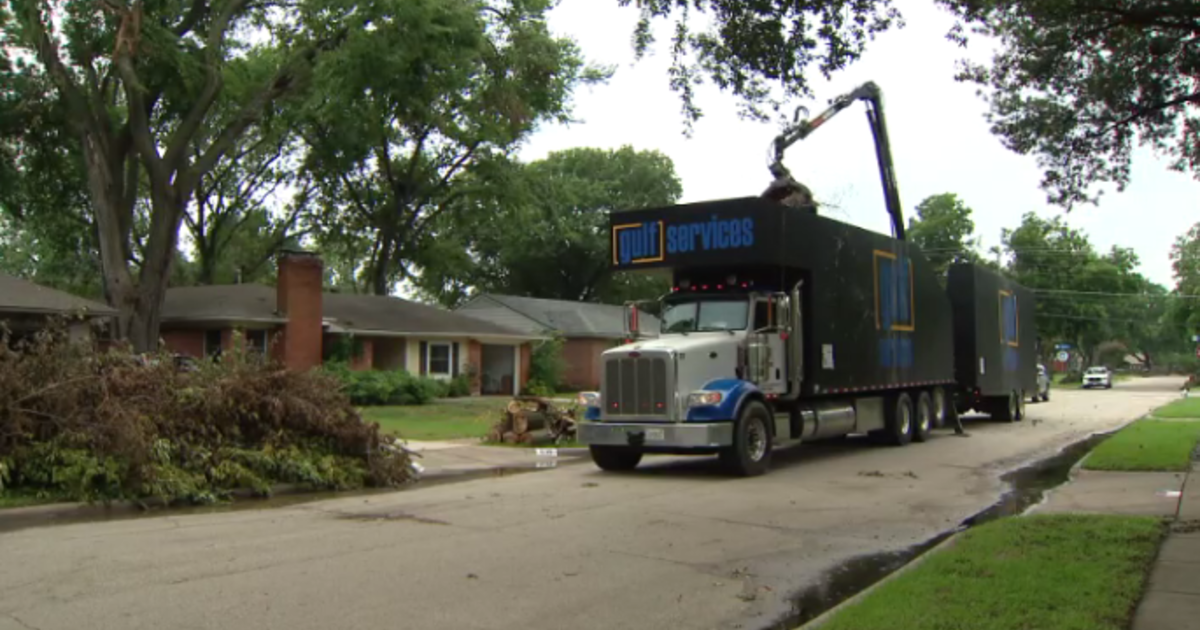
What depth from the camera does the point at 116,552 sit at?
8062 mm

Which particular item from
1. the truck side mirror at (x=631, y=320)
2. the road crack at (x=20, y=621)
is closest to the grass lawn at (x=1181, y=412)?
the truck side mirror at (x=631, y=320)

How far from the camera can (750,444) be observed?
45.8 ft

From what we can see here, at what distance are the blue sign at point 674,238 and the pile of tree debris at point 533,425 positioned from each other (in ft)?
14.6

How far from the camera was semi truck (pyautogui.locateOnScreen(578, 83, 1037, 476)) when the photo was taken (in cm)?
1353

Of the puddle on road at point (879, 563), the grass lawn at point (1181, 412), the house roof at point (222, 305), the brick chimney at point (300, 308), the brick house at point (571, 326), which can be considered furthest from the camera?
the brick house at point (571, 326)

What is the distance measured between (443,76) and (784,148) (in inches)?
421

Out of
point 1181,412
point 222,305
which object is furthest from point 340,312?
point 1181,412

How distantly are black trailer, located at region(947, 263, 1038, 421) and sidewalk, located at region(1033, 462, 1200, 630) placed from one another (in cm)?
894

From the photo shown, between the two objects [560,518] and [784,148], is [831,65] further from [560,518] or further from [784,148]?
[784,148]

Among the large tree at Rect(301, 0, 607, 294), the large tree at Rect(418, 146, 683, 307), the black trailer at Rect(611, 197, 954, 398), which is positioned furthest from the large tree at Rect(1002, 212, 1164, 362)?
the black trailer at Rect(611, 197, 954, 398)

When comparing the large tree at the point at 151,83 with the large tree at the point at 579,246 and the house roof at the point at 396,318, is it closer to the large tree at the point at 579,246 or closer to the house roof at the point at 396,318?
the house roof at the point at 396,318

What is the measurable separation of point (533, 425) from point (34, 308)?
12983 millimetres

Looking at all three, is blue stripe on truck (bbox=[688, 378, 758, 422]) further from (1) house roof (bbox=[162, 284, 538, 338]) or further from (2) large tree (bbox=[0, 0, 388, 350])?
(1) house roof (bbox=[162, 284, 538, 338])

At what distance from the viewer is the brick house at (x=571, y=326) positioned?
45.4m
